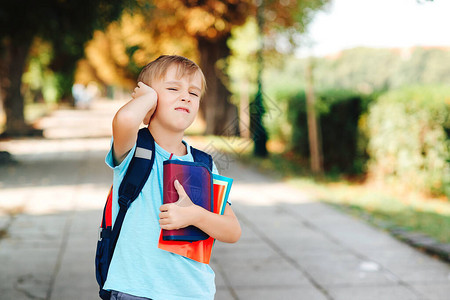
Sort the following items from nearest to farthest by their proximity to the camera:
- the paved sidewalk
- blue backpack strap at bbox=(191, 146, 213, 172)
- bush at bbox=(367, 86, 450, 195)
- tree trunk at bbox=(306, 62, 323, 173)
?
blue backpack strap at bbox=(191, 146, 213, 172) → the paved sidewalk → bush at bbox=(367, 86, 450, 195) → tree trunk at bbox=(306, 62, 323, 173)

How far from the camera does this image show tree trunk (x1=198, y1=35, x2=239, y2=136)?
18.0m

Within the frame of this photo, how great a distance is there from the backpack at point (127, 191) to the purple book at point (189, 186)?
0.10m

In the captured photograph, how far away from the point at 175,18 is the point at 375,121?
9.08 metres

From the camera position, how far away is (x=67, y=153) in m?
13.2

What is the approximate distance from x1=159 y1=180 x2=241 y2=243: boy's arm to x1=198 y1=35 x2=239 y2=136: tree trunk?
1611cm

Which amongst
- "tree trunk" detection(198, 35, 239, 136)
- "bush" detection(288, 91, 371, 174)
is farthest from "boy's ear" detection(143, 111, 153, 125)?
"tree trunk" detection(198, 35, 239, 136)

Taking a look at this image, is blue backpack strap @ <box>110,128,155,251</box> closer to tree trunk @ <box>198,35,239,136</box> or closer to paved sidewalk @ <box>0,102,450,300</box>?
paved sidewalk @ <box>0,102,450,300</box>

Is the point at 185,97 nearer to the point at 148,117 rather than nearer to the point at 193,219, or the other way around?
the point at 148,117

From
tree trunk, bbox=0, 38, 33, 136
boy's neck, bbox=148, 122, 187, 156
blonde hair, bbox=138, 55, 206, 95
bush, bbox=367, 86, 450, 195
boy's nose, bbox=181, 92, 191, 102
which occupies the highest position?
tree trunk, bbox=0, 38, 33, 136

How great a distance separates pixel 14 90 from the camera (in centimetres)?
1561

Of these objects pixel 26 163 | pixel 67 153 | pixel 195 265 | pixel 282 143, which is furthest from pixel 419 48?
pixel 195 265

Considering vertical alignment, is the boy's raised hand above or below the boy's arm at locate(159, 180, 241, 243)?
above

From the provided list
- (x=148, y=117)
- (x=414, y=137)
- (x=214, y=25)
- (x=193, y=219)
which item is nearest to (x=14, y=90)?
(x=214, y=25)

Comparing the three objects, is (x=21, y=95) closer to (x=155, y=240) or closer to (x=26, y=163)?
(x=26, y=163)
